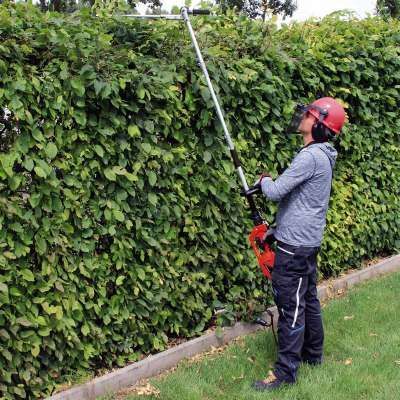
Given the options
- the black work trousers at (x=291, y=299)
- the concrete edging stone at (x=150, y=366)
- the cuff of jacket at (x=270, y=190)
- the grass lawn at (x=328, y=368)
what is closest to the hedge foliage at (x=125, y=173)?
the concrete edging stone at (x=150, y=366)

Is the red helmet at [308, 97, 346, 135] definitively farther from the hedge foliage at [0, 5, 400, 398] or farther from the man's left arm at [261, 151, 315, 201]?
the hedge foliage at [0, 5, 400, 398]

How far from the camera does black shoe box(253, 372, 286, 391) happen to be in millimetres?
4188

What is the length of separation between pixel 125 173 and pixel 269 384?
1.81m

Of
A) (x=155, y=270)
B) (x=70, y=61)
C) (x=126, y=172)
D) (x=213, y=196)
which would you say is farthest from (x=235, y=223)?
(x=70, y=61)

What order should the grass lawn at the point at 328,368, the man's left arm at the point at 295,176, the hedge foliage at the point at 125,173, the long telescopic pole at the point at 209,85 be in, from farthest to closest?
the long telescopic pole at the point at 209,85, the grass lawn at the point at 328,368, the man's left arm at the point at 295,176, the hedge foliage at the point at 125,173

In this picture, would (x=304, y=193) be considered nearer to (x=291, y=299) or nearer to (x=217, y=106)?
(x=291, y=299)

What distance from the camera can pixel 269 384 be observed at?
421cm

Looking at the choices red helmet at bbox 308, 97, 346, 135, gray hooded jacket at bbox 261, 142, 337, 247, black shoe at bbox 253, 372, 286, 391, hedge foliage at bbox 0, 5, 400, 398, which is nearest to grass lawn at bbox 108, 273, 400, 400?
black shoe at bbox 253, 372, 286, 391

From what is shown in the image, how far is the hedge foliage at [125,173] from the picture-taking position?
3.69 m

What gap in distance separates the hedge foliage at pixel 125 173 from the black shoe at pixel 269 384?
85 cm

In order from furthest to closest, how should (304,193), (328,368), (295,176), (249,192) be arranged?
(328,368) < (249,192) < (304,193) < (295,176)

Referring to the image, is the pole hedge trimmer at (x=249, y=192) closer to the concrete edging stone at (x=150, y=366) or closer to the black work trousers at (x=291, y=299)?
the black work trousers at (x=291, y=299)

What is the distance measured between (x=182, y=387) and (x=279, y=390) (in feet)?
2.25

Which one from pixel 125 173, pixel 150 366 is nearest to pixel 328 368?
pixel 150 366
